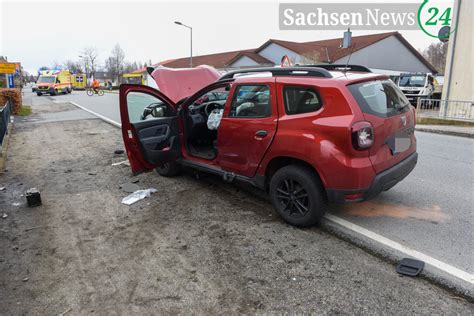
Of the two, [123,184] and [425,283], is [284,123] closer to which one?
[425,283]

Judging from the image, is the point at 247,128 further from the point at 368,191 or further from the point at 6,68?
the point at 6,68

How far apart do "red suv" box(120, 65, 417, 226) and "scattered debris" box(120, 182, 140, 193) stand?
1.85ft

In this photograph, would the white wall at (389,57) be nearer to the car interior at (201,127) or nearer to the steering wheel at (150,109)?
the car interior at (201,127)

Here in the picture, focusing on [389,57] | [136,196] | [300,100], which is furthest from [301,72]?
[389,57]

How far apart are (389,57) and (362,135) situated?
1533 inches

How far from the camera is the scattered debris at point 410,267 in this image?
3.00 m

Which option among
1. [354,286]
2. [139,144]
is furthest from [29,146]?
[354,286]

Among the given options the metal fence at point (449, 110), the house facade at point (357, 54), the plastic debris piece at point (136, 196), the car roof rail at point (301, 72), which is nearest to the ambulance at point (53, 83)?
the house facade at point (357, 54)

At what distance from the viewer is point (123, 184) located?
227 inches

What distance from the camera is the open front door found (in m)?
4.96

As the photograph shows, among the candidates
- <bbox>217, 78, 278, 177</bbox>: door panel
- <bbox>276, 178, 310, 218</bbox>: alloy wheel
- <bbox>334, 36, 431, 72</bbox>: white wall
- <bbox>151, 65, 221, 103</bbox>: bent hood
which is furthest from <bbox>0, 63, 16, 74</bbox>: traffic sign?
<bbox>334, 36, 431, 72</bbox>: white wall

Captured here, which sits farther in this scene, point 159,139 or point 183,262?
point 159,139

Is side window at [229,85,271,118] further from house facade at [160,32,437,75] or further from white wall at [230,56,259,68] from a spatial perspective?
white wall at [230,56,259,68]

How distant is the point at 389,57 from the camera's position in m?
37.5
